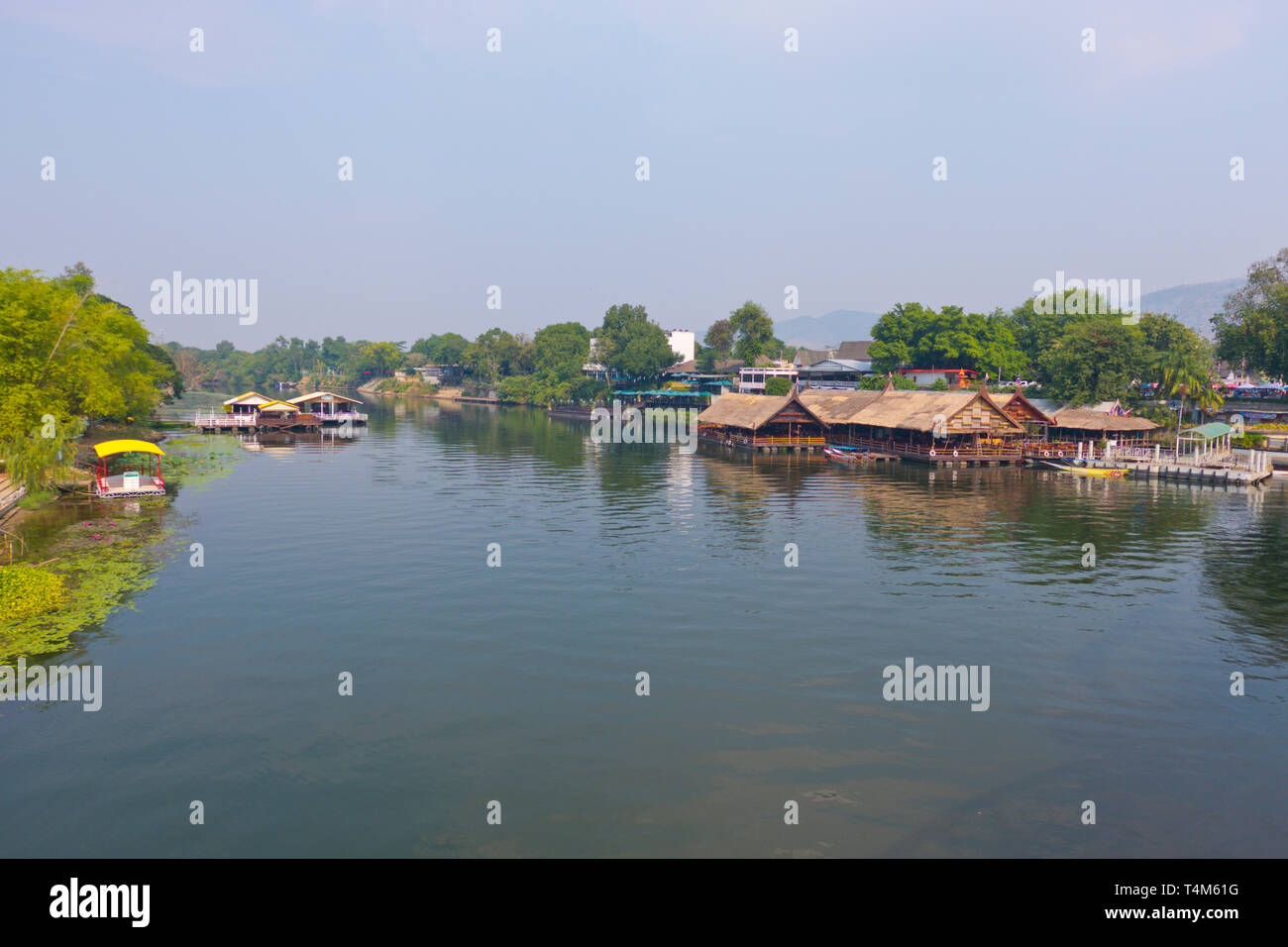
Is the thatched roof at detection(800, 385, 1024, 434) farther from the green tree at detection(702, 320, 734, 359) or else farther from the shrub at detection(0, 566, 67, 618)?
the green tree at detection(702, 320, 734, 359)

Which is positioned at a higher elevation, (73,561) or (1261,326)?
(1261,326)

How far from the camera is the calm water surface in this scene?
14.7 meters

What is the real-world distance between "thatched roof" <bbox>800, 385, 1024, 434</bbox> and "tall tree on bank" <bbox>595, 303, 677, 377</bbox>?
6952cm

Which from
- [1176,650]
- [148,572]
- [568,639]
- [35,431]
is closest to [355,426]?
[35,431]

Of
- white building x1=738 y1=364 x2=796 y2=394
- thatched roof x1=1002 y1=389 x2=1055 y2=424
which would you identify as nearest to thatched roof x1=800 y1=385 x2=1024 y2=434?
thatched roof x1=1002 y1=389 x2=1055 y2=424

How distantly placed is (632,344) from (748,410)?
73.7 m

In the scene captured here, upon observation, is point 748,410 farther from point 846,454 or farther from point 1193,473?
point 1193,473

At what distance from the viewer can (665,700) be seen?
19984mm

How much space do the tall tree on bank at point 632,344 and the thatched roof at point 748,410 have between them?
58.3m

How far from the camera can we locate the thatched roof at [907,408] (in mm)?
71000

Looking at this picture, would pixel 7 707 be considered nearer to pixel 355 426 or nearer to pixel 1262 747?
pixel 1262 747

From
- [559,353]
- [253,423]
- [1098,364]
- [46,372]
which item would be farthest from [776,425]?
[559,353]

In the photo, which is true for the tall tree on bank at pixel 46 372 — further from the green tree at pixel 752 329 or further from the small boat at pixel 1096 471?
the green tree at pixel 752 329

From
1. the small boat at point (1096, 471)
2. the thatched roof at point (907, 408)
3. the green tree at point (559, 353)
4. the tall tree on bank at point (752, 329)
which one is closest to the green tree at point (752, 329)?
the tall tree on bank at point (752, 329)
